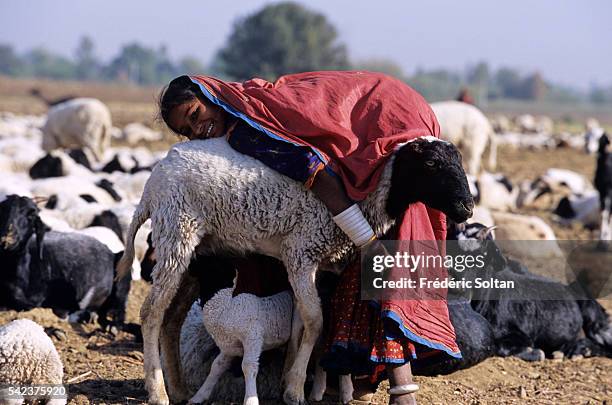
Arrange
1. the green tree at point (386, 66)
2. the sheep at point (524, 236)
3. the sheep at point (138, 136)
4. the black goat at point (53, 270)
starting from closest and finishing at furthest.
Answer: the black goat at point (53, 270) → the sheep at point (524, 236) → the sheep at point (138, 136) → the green tree at point (386, 66)

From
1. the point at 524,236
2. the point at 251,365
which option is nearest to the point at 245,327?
the point at 251,365

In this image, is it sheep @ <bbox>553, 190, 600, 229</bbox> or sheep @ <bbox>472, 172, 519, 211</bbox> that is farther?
sheep @ <bbox>472, 172, 519, 211</bbox>

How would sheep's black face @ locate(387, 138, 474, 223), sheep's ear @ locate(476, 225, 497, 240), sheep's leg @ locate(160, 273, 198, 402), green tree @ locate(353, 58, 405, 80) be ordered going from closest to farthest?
sheep's black face @ locate(387, 138, 474, 223) < sheep's leg @ locate(160, 273, 198, 402) < sheep's ear @ locate(476, 225, 497, 240) < green tree @ locate(353, 58, 405, 80)

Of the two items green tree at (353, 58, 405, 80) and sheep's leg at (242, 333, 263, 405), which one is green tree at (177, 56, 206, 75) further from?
sheep's leg at (242, 333, 263, 405)

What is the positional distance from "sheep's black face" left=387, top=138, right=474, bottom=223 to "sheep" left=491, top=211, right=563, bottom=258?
17.9 ft

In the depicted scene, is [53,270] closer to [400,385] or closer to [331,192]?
[331,192]

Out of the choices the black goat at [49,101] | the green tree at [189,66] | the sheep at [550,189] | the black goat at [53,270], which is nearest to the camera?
the black goat at [53,270]

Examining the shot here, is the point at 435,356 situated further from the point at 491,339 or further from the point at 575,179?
the point at 575,179

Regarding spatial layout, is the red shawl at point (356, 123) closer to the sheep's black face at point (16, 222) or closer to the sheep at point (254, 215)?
the sheep at point (254, 215)

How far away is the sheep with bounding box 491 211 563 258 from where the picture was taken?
9.98 m

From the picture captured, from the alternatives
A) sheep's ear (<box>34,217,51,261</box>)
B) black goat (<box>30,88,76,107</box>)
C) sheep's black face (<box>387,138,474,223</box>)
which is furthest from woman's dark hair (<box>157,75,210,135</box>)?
black goat (<box>30,88,76,107</box>)

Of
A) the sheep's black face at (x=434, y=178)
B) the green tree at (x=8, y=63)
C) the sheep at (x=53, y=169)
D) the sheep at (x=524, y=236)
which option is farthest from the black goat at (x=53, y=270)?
the green tree at (x=8, y=63)

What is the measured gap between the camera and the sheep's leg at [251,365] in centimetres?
457

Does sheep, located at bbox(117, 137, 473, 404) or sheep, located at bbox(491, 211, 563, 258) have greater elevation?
sheep, located at bbox(117, 137, 473, 404)
